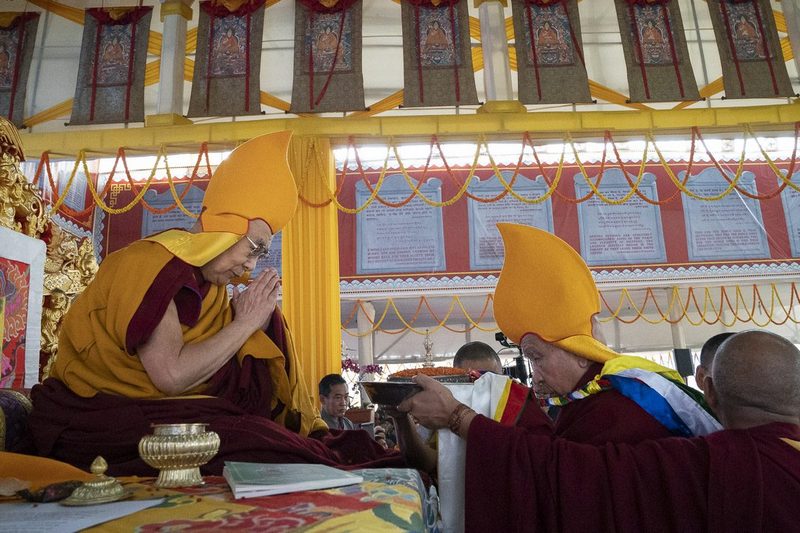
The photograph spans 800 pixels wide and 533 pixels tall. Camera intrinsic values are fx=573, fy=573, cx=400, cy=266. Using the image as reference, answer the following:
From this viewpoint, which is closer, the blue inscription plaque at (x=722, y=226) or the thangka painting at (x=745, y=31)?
the thangka painting at (x=745, y=31)

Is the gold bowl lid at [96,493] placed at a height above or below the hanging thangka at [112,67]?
below

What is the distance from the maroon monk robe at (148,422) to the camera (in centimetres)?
150

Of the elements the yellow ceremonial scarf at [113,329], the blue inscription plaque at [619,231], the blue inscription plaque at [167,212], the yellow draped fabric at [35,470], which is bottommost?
the yellow draped fabric at [35,470]

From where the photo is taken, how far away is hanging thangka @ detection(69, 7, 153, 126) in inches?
241

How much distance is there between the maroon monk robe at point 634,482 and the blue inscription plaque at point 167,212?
8245 mm

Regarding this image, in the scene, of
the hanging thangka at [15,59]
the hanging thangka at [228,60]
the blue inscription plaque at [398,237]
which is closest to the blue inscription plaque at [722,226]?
the blue inscription plaque at [398,237]

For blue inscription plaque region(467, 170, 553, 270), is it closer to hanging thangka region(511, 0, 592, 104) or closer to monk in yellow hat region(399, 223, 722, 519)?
hanging thangka region(511, 0, 592, 104)

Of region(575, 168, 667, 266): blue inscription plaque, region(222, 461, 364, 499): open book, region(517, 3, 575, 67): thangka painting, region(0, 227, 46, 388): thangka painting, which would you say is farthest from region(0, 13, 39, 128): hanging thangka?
region(575, 168, 667, 266): blue inscription plaque

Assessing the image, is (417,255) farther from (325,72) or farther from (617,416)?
(617,416)

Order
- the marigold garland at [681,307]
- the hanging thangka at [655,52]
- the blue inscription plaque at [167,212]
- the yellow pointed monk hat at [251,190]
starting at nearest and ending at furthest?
1. the yellow pointed monk hat at [251,190]
2. the hanging thangka at [655,52]
3. the blue inscription plaque at [167,212]
4. the marigold garland at [681,307]

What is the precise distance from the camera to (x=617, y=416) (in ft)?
5.10

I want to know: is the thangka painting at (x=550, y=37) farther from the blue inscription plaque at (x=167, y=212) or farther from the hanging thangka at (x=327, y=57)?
the blue inscription plaque at (x=167, y=212)

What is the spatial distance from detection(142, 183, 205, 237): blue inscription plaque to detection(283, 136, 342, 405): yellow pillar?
121 inches

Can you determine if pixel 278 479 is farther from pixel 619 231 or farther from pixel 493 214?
pixel 619 231
